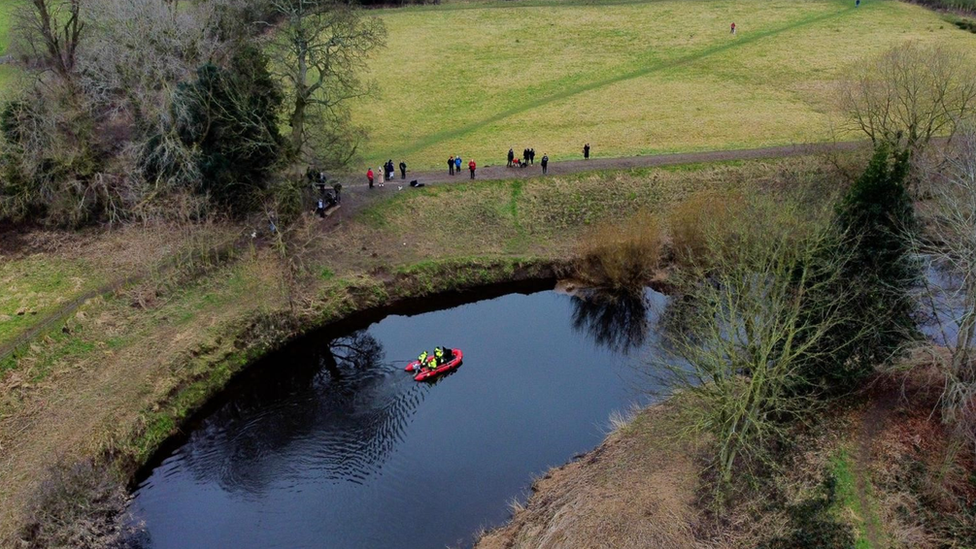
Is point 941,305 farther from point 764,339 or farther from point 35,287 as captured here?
point 35,287

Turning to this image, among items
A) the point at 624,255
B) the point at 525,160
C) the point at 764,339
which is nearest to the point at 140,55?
the point at 525,160

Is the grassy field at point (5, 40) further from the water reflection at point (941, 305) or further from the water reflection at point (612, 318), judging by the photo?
the water reflection at point (941, 305)

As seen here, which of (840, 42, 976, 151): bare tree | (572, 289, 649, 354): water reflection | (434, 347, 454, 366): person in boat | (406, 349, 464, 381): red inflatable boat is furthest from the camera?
(840, 42, 976, 151): bare tree

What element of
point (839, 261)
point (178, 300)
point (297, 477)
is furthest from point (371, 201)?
point (839, 261)

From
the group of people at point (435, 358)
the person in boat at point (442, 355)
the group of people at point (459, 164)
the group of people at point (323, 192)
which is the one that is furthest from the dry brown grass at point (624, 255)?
the group of people at point (323, 192)

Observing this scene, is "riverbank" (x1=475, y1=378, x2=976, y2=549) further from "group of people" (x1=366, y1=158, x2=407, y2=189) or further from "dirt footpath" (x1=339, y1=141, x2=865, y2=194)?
"group of people" (x1=366, y1=158, x2=407, y2=189)

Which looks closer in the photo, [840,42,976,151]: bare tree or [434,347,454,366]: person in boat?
[434,347,454,366]: person in boat

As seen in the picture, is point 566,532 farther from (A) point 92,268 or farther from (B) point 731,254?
(A) point 92,268

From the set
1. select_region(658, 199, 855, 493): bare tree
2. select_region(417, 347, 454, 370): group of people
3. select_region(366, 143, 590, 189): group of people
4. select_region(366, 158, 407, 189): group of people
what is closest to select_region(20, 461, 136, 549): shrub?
select_region(417, 347, 454, 370): group of people
